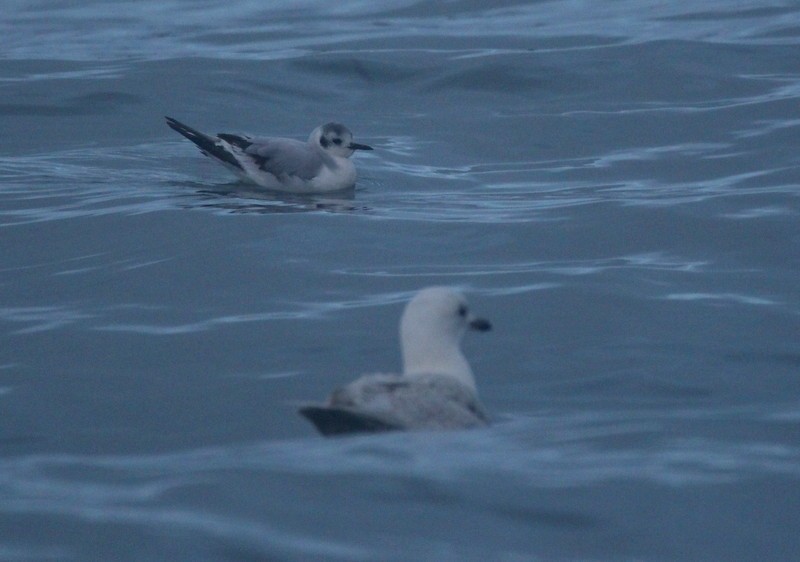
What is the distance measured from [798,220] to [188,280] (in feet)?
15.0

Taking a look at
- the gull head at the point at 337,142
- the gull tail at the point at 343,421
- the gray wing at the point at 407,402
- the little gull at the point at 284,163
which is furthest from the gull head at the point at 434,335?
the gull head at the point at 337,142

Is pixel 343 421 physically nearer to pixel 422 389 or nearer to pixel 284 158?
pixel 422 389

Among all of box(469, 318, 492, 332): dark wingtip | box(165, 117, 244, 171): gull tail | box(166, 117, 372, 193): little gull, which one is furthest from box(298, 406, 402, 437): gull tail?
box(165, 117, 244, 171): gull tail

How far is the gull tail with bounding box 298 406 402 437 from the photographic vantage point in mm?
5016

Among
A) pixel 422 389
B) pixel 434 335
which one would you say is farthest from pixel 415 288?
pixel 422 389

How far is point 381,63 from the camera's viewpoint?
1788 cm

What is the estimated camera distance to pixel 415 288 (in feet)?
29.3

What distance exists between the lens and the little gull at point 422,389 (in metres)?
5.09

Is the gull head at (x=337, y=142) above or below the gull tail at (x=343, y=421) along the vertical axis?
above

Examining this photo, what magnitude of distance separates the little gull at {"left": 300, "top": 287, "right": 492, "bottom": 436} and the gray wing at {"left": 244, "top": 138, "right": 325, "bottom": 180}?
664 cm

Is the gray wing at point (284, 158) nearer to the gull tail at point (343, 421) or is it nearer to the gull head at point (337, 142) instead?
the gull head at point (337, 142)

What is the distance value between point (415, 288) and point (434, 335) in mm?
3014

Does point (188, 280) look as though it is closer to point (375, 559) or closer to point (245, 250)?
point (245, 250)

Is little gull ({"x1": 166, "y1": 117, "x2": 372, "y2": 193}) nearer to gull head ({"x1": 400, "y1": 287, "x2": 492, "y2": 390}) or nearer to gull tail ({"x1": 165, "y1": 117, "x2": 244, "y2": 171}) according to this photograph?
gull tail ({"x1": 165, "y1": 117, "x2": 244, "y2": 171})
